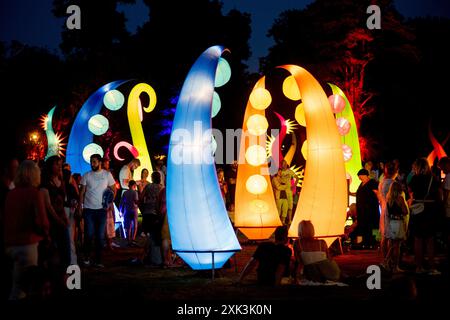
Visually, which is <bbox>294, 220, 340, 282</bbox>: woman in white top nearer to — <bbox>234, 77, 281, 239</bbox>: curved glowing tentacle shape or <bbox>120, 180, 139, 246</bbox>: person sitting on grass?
<bbox>234, 77, 281, 239</bbox>: curved glowing tentacle shape

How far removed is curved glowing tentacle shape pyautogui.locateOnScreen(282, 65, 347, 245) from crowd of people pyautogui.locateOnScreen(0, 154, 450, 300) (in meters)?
0.82

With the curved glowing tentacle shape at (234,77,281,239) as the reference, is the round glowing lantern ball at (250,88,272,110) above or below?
above

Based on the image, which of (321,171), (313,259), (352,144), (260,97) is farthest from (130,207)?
(313,259)

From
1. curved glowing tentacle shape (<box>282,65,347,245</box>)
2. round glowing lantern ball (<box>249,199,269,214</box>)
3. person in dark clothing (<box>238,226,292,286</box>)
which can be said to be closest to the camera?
person in dark clothing (<box>238,226,292,286</box>)

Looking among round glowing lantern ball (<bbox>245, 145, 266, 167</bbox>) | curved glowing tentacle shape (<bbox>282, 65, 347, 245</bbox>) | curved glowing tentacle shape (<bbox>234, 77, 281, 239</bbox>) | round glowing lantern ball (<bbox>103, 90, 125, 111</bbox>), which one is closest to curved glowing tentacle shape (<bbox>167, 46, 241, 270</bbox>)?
curved glowing tentacle shape (<bbox>282, 65, 347, 245</bbox>)

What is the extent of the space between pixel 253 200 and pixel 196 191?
16.6 ft

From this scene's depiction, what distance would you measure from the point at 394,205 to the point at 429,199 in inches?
23.9

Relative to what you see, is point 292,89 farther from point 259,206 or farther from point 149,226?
point 149,226

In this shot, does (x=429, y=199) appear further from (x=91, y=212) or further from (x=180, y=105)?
(x=91, y=212)

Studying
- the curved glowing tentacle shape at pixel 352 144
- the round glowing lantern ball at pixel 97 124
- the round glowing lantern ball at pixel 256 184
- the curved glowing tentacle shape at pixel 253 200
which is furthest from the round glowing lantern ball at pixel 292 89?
the round glowing lantern ball at pixel 97 124

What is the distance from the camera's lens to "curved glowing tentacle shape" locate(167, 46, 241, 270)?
10.6m

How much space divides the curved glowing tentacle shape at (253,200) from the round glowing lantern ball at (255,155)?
5.7 inches

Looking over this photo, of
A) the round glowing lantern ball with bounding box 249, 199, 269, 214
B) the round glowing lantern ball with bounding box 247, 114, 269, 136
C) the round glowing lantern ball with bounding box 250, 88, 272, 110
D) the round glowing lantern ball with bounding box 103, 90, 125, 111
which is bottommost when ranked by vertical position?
the round glowing lantern ball with bounding box 249, 199, 269, 214

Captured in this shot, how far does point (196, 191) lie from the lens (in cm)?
1059
